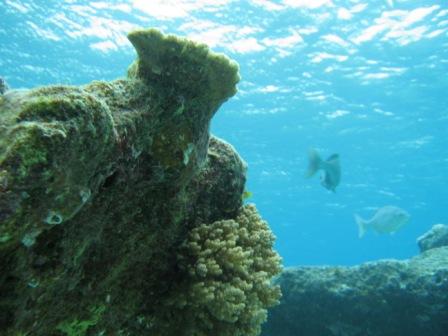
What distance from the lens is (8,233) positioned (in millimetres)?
1533

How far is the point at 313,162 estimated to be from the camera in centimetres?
1038

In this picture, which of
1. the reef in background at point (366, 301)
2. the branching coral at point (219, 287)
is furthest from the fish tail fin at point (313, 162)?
the branching coral at point (219, 287)

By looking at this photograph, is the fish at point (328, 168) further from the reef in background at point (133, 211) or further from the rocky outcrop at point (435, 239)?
the reef in background at point (133, 211)

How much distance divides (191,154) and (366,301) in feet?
25.5

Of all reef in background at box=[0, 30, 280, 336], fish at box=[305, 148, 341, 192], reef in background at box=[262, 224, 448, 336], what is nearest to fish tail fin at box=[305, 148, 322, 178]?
fish at box=[305, 148, 341, 192]

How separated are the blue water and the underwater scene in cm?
12

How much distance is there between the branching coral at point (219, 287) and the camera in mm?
2980

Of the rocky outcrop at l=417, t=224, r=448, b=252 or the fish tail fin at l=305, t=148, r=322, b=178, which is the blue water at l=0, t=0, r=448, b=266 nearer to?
the fish tail fin at l=305, t=148, r=322, b=178

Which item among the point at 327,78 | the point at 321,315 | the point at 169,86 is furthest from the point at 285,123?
the point at 169,86

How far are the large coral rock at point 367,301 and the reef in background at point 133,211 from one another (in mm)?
6119

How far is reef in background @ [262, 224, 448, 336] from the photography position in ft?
27.9

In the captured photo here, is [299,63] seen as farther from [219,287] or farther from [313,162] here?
[219,287]

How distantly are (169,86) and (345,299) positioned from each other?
26.3 feet

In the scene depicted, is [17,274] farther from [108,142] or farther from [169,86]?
[169,86]
